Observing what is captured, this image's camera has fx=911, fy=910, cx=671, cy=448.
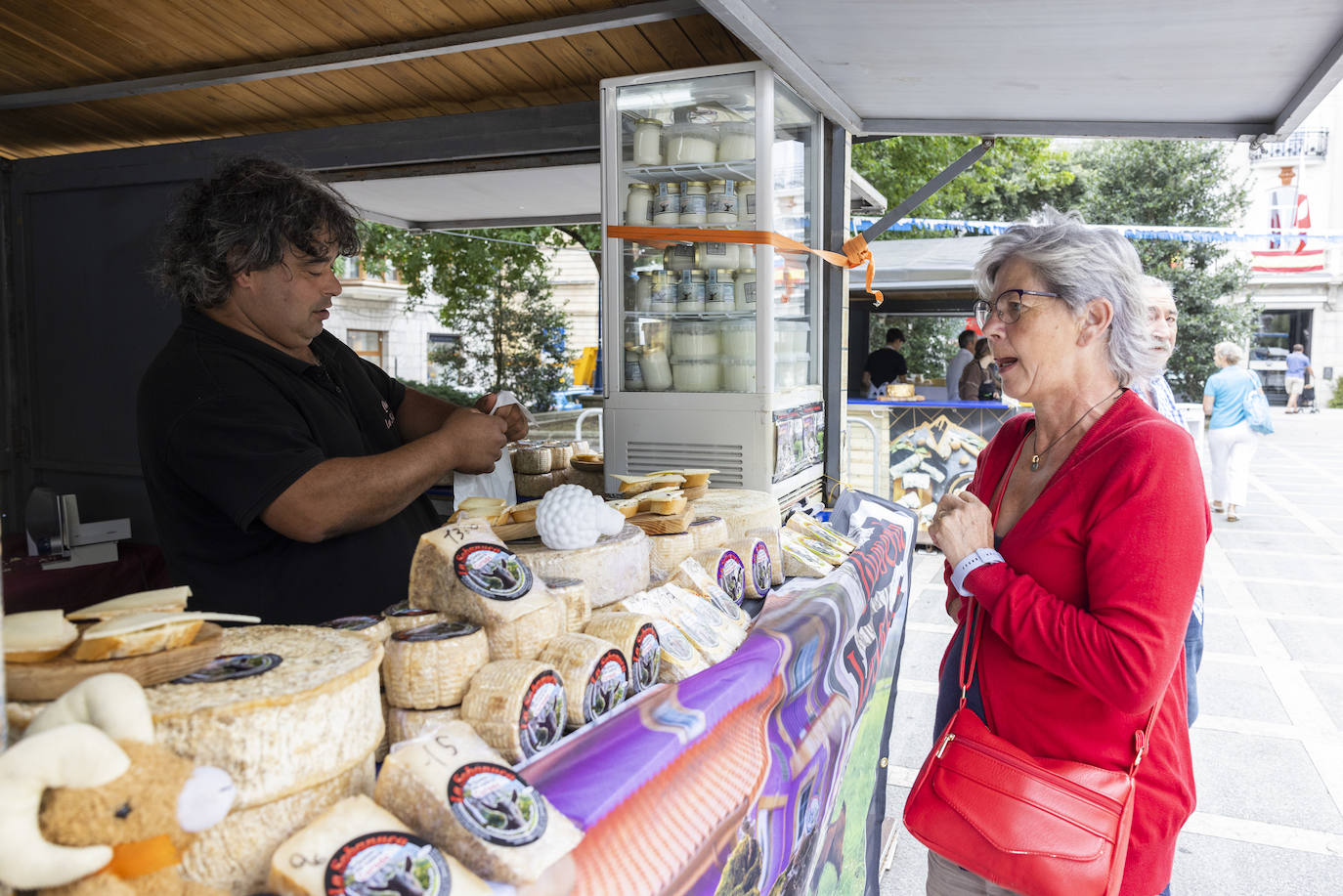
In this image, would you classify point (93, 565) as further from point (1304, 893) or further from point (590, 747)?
point (1304, 893)

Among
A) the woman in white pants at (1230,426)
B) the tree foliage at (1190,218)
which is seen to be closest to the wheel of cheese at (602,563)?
the woman in white pants at (1230,426)

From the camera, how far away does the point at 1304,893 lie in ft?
10.3

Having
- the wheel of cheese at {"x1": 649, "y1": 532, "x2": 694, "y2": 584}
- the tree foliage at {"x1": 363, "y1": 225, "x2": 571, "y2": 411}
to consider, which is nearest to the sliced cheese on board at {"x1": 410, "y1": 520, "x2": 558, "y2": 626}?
the wheel of cheese at {"x1": 649, "y1": 532, "x2": 694, "y2": 584}

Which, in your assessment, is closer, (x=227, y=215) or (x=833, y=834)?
(x=227, y=215)

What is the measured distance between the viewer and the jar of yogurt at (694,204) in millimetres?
3510

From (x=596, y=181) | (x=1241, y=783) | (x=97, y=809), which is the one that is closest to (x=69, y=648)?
(x=97, y=809)

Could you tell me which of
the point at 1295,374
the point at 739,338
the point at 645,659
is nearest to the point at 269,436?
the point at 645,659

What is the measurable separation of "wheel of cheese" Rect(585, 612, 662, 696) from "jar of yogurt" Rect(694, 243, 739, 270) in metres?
2.20

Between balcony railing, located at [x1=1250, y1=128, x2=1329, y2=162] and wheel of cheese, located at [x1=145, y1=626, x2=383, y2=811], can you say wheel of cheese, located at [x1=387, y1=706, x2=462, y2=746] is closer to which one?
wheel of cheese, located at [x1=145, y1=626, x2=383, y2=811]

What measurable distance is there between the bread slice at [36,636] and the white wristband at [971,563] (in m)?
1.43

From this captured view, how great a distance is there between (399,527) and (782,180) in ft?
7.45

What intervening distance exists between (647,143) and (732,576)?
2132 millimetres

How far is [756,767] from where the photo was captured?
1630mm

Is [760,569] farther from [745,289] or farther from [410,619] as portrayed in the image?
[745,289]
